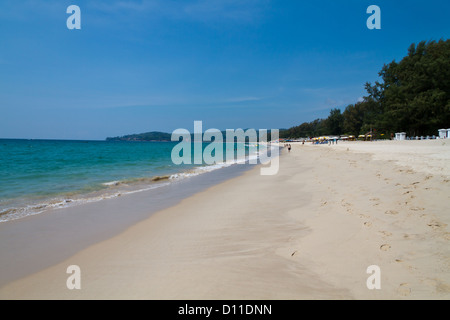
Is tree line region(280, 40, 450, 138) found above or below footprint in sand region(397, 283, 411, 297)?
above

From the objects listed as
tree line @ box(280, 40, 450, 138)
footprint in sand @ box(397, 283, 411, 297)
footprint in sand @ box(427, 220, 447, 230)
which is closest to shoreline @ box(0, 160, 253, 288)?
footprint in sand @ box(397, 283, 411, 297)

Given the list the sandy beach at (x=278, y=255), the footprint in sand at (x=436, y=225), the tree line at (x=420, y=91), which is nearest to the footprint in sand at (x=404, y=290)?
the sandy beach at (x=278, y=255)

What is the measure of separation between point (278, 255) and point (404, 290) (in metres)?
1.60

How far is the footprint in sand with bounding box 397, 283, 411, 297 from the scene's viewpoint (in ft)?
8.49

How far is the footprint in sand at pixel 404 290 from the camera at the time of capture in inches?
102

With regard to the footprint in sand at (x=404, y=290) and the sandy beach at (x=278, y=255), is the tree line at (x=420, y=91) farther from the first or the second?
Answer: the footprint in sand at (x=404, y=290)

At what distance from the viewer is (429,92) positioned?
132 feet

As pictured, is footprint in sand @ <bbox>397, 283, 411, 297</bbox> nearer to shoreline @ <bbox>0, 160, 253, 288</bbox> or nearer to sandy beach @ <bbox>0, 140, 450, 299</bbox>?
sandy beach @ <bbox>0, 140, 450, 299</bbox>

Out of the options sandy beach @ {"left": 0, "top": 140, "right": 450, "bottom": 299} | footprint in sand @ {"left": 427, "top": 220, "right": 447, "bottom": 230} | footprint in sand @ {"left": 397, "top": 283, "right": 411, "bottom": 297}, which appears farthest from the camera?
footprint in sand @ {"left": 427, "top": 220, "right": 447, "bottom": 230}

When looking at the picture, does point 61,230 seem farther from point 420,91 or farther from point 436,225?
point 420,91

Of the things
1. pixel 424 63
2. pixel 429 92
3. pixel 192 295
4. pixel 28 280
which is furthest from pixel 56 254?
pixel 424 63

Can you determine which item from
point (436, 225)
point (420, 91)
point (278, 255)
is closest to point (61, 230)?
point (278, 255)

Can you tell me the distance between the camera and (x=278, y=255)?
3.79m

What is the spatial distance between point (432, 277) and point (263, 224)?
3.01 m
